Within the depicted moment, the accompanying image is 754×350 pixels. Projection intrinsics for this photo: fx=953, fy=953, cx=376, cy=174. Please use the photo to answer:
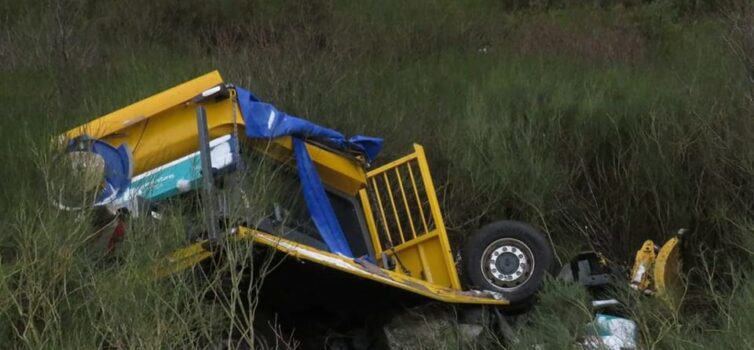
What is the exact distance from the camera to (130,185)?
6.07m

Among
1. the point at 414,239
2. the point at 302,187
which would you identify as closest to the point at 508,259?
the point at 414,239

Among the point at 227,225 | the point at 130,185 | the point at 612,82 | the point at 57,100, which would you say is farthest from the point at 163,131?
the point at 612,82

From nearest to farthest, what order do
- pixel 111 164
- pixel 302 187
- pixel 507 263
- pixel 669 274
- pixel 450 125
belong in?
pixel 111 164 → pixel 302 187 → pixel 669 274 → pixel 507 263 → pixel 450 125

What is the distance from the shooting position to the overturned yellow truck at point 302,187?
19.2 feet

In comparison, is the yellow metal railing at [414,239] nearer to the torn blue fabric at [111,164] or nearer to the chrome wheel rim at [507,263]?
the chrome wheel rim at [507,263]

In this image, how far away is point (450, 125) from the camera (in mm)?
10742

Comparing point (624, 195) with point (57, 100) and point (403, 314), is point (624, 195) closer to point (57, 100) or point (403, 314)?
point (403, 314)

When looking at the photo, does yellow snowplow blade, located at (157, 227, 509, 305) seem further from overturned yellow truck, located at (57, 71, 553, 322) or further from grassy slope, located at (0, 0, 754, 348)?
grassy slope, located at (0, 0, 754, 348)

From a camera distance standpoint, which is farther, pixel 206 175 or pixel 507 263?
pixel 507 263

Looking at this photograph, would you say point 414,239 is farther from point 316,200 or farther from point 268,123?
point 268,123

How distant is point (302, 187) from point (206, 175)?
1141mm

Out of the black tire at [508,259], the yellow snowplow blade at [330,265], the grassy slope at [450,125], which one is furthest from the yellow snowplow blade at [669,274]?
the yellow snowplow blade at [330,265]

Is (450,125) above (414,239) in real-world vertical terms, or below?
above

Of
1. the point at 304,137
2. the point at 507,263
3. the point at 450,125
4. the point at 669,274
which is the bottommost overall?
the point at 669,274
